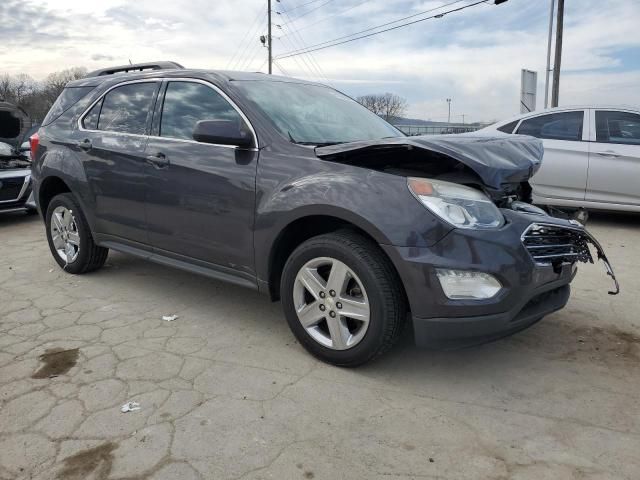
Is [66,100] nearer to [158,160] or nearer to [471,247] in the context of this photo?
[158,160]

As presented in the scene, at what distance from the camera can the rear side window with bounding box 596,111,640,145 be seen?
6.70 metres

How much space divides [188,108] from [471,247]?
88.6 inches

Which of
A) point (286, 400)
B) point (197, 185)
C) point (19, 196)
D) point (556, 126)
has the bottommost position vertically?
point (286, 400)

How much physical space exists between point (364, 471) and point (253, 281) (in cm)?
148

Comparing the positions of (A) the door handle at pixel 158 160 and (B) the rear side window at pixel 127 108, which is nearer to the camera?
(A) the door handle at pixel 158 160

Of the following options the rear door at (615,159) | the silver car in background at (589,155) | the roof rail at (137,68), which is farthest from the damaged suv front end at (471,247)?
the rear door at (615,159)

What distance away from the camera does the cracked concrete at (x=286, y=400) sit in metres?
2.21

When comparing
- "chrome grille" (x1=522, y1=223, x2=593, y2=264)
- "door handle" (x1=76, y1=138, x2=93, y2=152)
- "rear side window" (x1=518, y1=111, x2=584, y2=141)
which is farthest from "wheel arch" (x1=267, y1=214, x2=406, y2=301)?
"rear side window" (x1=518, y1=111, x2=584, y2=141)

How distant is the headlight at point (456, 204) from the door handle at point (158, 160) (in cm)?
182

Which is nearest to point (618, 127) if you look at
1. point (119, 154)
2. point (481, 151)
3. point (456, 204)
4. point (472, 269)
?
point (481, 151)

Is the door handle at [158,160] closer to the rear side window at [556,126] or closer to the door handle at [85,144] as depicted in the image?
the door handle at [85,144]

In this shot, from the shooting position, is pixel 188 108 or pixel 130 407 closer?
pixel 130 407

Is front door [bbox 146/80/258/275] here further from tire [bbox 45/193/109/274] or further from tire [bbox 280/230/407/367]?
tire [bbox 45/193/109/274]

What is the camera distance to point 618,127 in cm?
679
